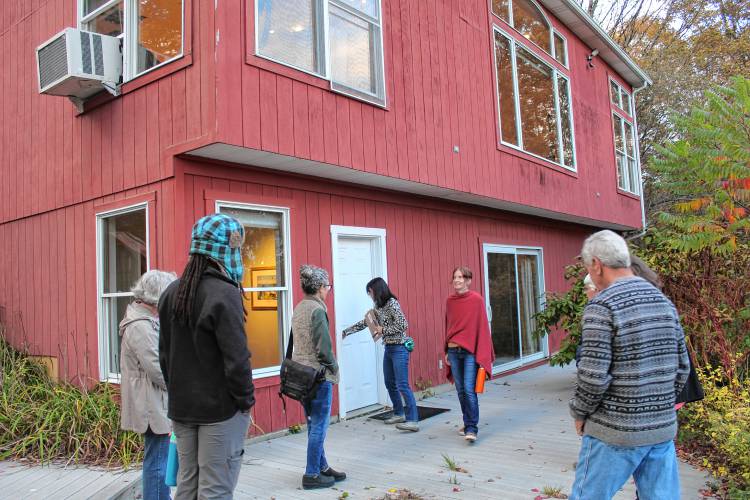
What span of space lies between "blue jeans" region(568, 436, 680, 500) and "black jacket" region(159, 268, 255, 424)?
1.58 m

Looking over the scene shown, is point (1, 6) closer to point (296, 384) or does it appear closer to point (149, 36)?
point (149, 36)

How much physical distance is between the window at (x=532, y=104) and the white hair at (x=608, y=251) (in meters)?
7.31

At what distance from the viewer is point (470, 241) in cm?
991

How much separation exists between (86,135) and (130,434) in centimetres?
357

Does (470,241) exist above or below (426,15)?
below

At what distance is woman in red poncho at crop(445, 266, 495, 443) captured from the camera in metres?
5.91

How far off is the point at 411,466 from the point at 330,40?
470 centimetres

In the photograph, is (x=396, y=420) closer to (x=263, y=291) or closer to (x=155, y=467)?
(x=263, y=291)

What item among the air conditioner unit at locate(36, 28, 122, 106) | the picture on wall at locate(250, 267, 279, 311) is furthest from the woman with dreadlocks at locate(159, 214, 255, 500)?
the air conditioner unit at locate(36, 28, 122, 106)

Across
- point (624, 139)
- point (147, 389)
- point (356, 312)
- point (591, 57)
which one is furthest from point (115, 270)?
point (624, 139)

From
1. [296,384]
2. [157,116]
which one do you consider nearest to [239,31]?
[157,116]

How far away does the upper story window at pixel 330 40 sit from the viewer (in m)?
6.14

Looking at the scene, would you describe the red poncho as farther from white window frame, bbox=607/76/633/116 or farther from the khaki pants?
white window frame, bbox=607/76/633/116

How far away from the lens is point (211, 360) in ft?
9.05
